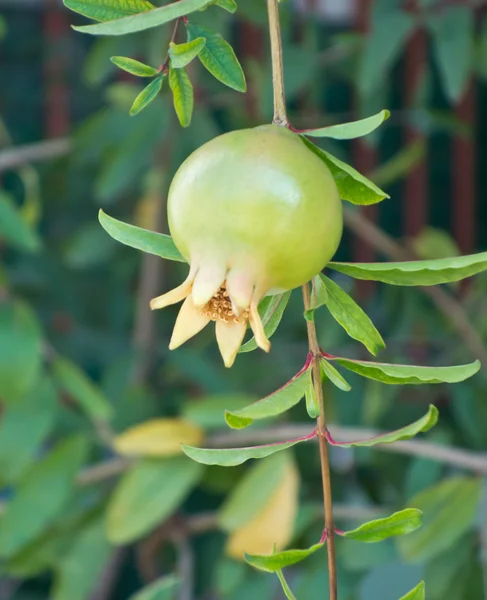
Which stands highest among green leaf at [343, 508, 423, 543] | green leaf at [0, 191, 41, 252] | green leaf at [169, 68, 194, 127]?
green leaf at [169, 68, 194, 127]

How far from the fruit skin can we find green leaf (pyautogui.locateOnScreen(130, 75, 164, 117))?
1.6 inches

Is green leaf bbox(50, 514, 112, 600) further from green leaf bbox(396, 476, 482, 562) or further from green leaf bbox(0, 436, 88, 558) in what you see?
green leaf bbox(396, 476, 482, 562)

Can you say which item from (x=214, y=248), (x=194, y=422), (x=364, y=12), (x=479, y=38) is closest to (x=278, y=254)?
(x=214, y=248)

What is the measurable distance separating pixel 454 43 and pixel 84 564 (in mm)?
670

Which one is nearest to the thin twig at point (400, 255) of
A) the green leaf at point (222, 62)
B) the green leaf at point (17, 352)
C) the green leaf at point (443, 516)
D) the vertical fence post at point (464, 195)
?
the green leaf at point (443, 516)

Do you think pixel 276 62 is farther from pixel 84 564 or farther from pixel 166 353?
pixel 166 353

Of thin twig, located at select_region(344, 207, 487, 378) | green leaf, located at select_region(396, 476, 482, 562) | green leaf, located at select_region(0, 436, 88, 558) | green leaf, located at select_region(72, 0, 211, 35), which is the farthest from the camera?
thin twig, located at select_region(344, 207, 487, 378)

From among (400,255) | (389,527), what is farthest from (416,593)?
(400,255)

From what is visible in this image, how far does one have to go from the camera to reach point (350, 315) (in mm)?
303

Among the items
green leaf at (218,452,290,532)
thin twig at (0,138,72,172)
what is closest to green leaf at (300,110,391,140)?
green leaf at (218,452,290,532)

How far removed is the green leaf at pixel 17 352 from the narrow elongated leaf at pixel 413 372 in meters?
0.55

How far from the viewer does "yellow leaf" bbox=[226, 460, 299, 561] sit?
807mm

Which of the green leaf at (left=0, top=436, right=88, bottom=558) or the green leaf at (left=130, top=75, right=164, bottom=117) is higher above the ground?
the green leaf at (left=130, top=75, right=164, bottom=117)

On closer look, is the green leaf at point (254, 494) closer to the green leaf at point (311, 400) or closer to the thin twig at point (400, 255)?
the thin twig at point (400, 255)
